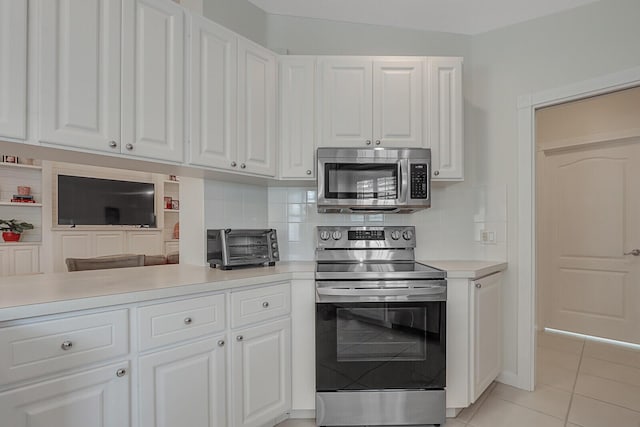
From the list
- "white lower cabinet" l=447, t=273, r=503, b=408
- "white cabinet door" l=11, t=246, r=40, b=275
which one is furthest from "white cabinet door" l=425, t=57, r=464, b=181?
"white cabinet door" l=11, t=246, r=40, b=275

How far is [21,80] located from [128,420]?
1291 mm

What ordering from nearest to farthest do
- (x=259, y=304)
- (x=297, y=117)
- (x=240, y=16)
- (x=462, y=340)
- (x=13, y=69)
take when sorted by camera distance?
(x=13, y=69)
(x=259, y=304)
(x=462, y=340)
(x=297, y=117)
(x=240, y=16)

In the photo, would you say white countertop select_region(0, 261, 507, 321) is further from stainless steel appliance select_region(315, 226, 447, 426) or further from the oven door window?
the oven door window

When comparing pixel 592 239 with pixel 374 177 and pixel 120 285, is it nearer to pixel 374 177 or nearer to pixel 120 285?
pixel 374 177

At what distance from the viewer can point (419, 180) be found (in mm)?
2139

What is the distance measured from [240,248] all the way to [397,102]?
134 centimetres

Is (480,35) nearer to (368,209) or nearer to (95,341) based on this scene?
(368,209)

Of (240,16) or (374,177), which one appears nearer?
(374,177)

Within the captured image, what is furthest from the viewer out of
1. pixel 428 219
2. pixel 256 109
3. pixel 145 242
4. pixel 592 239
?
pixel 145 242

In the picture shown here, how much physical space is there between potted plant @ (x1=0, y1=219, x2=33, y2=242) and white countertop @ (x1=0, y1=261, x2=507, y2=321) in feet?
10.6

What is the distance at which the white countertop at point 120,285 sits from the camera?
1095 millimetres

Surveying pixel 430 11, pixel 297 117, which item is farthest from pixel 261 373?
pixel 430 11

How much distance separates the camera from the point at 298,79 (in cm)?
223

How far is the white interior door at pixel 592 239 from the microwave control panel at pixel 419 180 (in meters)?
2.41
